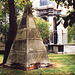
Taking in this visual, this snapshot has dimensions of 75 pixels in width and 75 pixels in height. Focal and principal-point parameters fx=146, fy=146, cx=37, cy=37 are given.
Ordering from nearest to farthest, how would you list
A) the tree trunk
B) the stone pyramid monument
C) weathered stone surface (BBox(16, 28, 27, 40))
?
the stone pyramid monument, weathered stone surface (BBox(16, 28, 27, 40)), the tree trunk

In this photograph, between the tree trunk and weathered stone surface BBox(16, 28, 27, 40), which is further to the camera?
the tree trunk

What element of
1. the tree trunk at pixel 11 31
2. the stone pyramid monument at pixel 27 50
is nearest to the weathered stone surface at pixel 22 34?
the stone pyramid monument at pixel 27 50

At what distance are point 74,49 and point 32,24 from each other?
1752 centimetres

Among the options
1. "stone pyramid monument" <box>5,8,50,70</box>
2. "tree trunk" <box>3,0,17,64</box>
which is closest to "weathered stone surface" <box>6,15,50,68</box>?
"stone pyramid monument" <box>5,8,50,70</box>

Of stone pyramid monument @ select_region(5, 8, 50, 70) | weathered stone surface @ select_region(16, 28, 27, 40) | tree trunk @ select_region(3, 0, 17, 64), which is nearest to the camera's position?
stone pyramid monument @ select_region(5, 8, 50, 70)

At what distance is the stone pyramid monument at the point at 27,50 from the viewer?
778 centimetres

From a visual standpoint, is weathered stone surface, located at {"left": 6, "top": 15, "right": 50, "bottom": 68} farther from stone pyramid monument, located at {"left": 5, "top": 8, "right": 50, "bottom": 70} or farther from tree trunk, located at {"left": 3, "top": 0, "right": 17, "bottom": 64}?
tree trunk, located at {"left": 3, "top": 0, "right": 17, "bottom": 64}

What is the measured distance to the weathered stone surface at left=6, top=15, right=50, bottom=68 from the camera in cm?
779

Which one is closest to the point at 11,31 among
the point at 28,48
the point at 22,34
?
the point at 22,34

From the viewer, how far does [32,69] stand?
775 cm

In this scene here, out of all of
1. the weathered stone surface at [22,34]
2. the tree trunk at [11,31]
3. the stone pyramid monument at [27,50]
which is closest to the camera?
the stone pyramid monument at [27,50]

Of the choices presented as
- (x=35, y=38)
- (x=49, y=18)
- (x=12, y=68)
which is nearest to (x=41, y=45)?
(x=35, y=38)

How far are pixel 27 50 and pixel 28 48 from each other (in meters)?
0.13

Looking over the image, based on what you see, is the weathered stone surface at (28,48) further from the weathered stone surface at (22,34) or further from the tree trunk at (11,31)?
the tree trunk at (11,31)
